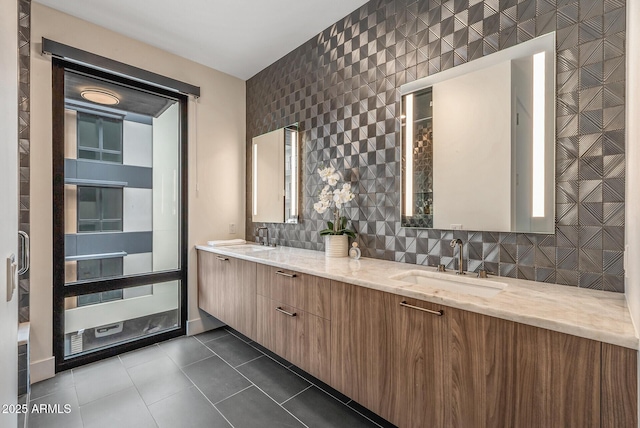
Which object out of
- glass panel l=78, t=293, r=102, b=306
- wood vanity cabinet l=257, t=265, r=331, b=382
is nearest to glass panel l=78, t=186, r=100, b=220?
glass panel l=78, t=293, r=102, b=306

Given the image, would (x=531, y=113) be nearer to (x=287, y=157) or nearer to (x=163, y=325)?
(x=287, y=157)

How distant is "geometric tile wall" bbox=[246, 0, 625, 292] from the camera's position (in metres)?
1.29

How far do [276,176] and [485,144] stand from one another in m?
1.97

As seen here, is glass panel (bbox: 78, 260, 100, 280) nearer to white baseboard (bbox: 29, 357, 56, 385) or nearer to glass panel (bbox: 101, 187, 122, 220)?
glass panel (bbox: 101, 187, 122, 220)

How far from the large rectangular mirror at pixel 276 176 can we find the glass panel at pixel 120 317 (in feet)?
4.06

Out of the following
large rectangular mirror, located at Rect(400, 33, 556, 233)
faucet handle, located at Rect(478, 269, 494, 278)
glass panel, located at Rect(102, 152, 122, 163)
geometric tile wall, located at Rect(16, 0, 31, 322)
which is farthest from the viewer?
glass panel, located at Rect(102, 152, 122, 163)

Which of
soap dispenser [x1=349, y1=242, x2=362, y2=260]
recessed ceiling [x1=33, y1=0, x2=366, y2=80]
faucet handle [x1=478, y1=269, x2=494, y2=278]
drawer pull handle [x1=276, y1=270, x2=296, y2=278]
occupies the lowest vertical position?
drawer pull handle [x1=276, y1=270, x2=296, y2=278]

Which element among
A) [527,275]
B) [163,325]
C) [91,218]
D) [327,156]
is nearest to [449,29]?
[327,156]

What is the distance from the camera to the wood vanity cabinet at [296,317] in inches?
68.3

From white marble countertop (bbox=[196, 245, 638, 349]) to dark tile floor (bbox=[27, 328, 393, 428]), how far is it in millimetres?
870

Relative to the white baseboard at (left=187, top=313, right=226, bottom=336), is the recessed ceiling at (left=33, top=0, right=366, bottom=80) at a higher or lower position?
higher

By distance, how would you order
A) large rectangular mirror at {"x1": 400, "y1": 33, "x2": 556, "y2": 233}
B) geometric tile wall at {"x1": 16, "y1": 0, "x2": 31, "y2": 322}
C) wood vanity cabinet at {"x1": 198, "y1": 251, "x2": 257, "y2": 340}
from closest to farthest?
large rectangular mirror at {"x1": 400, "y1": 33, "x2": 556, "y2": 233}
geometric tile wall at {"x1": 16, "y1": 0, "x2": 31, "y2": 322}
wood vanity cabinet at {"x1": 198, "y1": 251, "x2": 257, "y2": 340}

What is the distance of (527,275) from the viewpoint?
58.5 inches

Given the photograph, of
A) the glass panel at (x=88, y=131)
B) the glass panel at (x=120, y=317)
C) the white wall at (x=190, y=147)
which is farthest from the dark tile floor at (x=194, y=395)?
the glass panel at (x=88, y=131)
